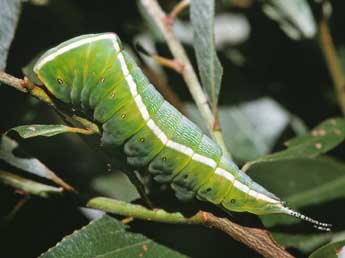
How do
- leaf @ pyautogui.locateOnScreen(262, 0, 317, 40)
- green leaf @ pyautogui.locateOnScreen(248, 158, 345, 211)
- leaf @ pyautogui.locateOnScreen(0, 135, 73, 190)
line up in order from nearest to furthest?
leaf @ pyautogui.locateOnScreen(0, 135, 73, 190) → green leaf @ pyautogui.locateOnScreen(248, 158, 345, 211) → leaf @ pyautogui.locateOnScreen(262, 0, 317, 40)

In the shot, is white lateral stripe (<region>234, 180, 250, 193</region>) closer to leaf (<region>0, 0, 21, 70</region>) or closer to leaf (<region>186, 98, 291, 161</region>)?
leaf (<region>0, 0, 21, 70</region>)

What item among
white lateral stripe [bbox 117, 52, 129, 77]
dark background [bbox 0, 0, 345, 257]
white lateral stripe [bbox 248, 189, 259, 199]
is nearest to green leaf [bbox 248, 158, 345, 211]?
dark background [bbox 0, 0, 345, 257]

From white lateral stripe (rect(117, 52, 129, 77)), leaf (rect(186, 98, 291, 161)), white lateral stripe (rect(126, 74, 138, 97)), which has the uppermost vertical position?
white lateral stripe (rect(117, 52, 129, 77))

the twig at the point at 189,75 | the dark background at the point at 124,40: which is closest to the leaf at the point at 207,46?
the twig at the point at 189,75

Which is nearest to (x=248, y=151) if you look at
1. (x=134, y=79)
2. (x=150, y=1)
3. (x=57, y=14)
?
(x=150, y=1)

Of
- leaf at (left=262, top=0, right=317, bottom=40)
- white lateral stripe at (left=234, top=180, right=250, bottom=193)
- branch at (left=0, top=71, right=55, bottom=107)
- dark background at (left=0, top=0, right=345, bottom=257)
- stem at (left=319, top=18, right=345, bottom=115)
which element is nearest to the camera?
branch at (left=0, top=71, right=55, bottom=107)

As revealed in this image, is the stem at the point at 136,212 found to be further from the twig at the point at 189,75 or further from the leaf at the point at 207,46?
the leaf at the point at 207,46

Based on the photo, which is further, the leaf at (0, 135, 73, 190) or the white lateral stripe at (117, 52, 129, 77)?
the leaf at (0, 135, 73, 190)
